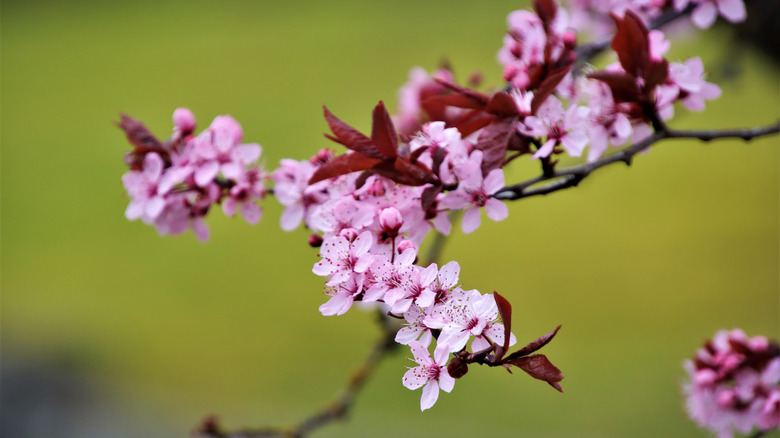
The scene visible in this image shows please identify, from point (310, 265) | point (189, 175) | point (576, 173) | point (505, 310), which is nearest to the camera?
point (505, 310)

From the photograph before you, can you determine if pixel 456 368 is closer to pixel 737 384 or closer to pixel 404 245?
pixel 404 245

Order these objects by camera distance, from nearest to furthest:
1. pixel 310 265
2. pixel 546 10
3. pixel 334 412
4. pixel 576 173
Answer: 1. pixel 576 173
2. pixel 546 10
3. pixel 334 412
4. pixel 310 265

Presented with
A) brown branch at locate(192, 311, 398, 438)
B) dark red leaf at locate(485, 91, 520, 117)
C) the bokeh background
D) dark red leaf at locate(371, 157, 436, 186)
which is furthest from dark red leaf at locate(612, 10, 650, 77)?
the bokeh background

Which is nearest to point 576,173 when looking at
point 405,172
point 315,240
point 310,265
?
point 405,172

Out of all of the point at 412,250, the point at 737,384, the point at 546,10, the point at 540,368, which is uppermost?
the point at 546,10

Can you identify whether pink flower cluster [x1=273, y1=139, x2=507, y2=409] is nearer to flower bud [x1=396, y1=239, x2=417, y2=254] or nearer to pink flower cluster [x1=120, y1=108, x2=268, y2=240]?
flower bud [x1=396, y1=239, x2=417, y2=254]

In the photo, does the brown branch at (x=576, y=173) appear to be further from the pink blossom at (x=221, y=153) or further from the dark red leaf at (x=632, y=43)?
the pink blossom at (x=221, y=153)
